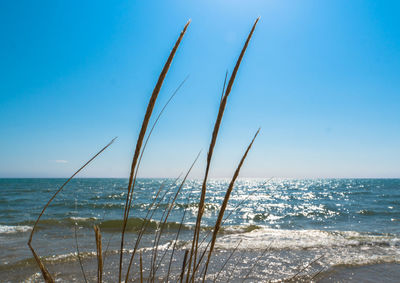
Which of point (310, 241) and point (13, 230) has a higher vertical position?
point (13, 230)

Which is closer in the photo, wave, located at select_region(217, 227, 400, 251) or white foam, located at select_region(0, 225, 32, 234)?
wave, located at select_region(217, 227, 400, 251)

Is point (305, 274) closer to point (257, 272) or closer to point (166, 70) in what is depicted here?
point (257, 272)

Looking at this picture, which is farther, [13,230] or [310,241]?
[13,230]

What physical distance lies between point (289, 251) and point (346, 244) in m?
1.77

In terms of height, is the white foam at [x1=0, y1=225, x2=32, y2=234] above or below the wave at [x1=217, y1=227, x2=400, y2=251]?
above

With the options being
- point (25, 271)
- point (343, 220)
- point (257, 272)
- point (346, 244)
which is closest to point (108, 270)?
point (25, 271)

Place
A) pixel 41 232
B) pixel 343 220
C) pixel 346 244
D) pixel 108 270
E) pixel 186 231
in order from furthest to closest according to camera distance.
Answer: pixel 343 220 < pixel 186 231 < pixel 41 232 < pixel 346 244 < pixel 108 270

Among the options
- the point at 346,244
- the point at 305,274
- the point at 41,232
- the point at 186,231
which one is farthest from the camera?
the point at 186,231

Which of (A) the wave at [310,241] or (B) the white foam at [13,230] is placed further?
(B) the white foam at [13,230]

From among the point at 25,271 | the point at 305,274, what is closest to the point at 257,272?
the point at 305,274

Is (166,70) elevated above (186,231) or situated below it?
above

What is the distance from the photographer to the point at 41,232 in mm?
8242

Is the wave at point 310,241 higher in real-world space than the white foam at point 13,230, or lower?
lower

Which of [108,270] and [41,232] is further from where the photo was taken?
[41,232]
